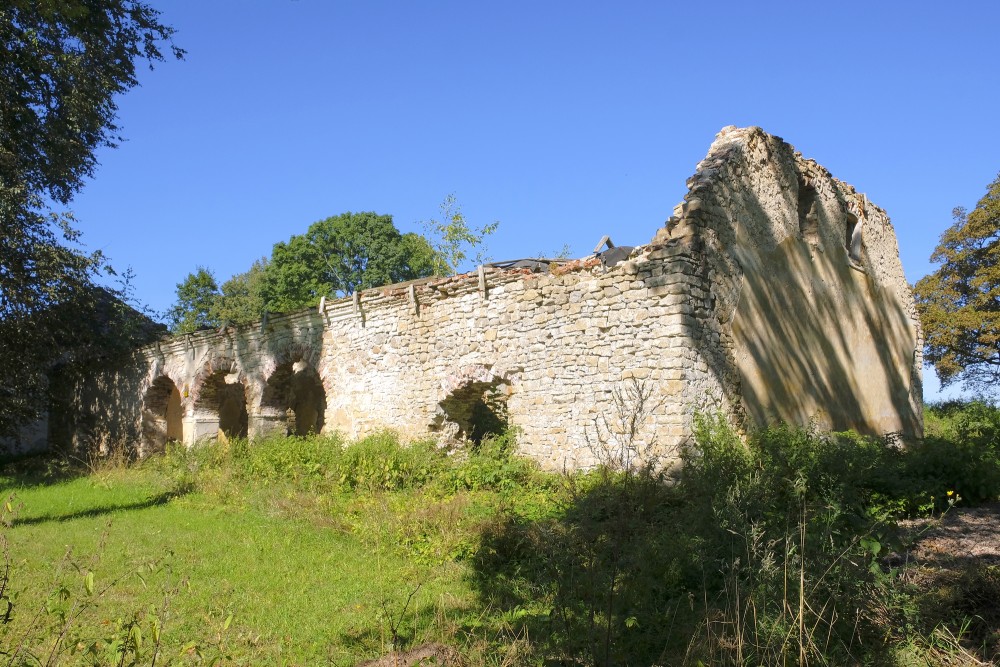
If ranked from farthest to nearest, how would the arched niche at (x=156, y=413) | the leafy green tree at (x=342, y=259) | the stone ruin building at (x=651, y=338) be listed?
the leafy green tree at (x=342, y=259), the arched niche at (x=156, y=413), the stone ruin building at (x=651, y=338)

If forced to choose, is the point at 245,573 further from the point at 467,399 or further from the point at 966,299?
the point at 966,299

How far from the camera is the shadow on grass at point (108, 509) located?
32.8ft

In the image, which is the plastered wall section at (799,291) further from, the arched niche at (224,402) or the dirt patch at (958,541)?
the arched niche at (224,402)

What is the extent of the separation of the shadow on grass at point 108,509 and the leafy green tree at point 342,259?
2352 centimetres

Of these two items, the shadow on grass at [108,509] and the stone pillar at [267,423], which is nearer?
the shadow on grass at [108,509]

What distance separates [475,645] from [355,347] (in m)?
9.27

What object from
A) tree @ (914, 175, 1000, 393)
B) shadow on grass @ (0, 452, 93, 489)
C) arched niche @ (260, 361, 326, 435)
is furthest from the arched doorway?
tree @ (914, 175, 1000, 393)

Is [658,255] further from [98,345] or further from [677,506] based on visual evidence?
[98,345]

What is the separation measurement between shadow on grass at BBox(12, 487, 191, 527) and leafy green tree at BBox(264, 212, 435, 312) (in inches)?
926

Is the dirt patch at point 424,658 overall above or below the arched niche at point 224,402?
below

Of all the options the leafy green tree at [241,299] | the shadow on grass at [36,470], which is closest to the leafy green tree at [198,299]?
the leafy green tree at [241,299]

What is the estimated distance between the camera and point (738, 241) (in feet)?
34.4

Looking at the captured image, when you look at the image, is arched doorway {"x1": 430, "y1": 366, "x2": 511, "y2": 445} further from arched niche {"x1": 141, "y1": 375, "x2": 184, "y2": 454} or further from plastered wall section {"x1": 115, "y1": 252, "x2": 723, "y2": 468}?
arched niche {"x1": 141, "y1": 375, "x2": 184, "y2": 454}

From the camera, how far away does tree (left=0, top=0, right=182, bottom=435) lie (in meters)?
13.2
